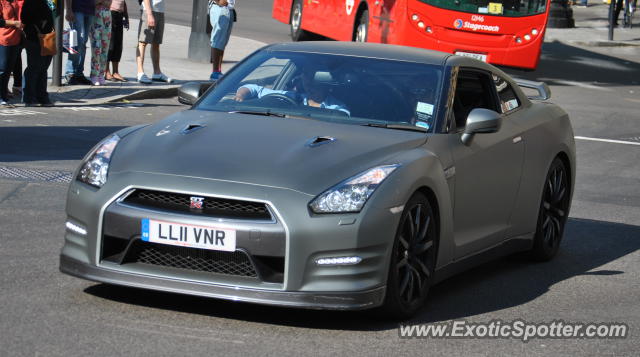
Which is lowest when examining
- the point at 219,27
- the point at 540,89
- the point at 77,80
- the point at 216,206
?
the point at 77,80

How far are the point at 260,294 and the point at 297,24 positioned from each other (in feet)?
78.5

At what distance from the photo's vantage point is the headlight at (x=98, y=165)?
6.41 m

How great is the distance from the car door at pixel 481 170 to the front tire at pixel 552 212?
694 millimetres

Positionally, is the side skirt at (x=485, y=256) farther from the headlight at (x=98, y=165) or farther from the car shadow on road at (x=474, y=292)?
the headlight at (x=98, y=165)

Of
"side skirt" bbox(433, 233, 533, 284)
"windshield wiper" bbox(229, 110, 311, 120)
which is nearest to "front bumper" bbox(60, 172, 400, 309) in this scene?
"side skirt" bbox(433, 233, 533, 284)

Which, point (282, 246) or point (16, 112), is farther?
point (16, 112)

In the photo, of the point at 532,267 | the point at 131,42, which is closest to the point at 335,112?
the point at 532,267

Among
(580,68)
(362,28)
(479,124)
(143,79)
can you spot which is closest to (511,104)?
(479,124)

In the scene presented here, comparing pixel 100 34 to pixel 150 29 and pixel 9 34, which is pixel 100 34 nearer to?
pixel 150 29

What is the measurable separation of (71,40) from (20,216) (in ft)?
26.7

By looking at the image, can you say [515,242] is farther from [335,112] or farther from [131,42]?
[131,42]

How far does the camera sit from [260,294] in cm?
603

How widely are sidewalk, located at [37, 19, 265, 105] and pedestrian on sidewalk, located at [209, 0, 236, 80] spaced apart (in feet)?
1.29

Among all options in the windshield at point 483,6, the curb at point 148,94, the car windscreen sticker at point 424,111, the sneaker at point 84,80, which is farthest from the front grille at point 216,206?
the windshield at point 483,6
